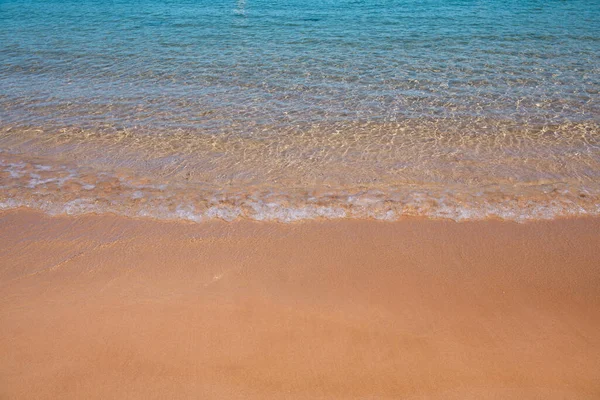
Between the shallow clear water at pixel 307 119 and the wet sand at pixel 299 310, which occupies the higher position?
the shallow clear water at pixel 307 119

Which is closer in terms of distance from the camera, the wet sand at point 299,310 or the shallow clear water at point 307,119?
the wet sand at point 299,310

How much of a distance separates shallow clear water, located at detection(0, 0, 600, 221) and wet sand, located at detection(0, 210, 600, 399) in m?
0.43

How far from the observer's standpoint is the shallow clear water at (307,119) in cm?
443

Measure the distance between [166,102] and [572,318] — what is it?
6.06 m

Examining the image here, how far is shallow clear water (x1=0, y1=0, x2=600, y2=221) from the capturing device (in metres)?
4.43

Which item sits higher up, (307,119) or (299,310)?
(307,119)

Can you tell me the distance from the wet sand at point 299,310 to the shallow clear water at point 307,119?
17.1 inches

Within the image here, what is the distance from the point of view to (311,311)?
297 cm

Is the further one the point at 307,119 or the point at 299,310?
Result: the point at 307,119

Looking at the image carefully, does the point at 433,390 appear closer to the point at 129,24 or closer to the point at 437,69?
the point at 437,69

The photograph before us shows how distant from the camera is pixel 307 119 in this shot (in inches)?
246

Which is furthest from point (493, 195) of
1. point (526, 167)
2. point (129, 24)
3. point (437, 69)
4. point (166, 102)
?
point (129, 24)

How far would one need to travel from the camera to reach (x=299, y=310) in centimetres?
298

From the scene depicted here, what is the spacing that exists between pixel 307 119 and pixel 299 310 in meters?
3.79
